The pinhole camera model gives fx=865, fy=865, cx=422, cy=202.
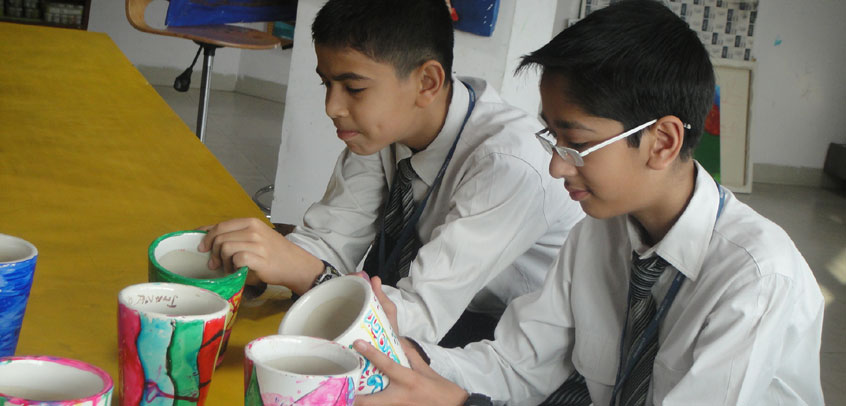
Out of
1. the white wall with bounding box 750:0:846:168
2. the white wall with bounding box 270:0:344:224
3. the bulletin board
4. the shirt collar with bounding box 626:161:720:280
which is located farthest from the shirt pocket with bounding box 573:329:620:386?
the white wall with bounding box 750:0:846:168

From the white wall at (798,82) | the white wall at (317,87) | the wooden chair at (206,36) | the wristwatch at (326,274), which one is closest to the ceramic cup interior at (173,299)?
the wristwatch at (326,274)

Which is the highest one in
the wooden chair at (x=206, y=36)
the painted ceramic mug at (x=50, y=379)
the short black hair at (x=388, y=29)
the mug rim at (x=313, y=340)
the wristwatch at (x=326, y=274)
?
the short black hair at (x=388, y=29)

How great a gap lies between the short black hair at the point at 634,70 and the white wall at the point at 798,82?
503 cm

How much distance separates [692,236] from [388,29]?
0.67m

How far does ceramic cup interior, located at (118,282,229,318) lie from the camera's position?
63cm

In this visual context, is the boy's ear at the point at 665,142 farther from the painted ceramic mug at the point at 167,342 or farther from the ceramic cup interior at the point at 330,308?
the painted ceramic mug at the point at 167,342

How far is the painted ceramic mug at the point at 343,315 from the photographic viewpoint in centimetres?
70

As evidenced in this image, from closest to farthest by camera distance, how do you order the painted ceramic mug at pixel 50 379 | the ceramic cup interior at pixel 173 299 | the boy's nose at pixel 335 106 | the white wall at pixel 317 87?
the painted ceramic mug at pixel 50 379
the ceramic cup interior at pixel 173 299
the boy's nose at pixel 335 106
the white wall at pixel 317 87

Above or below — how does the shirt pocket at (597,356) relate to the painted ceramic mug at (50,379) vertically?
below

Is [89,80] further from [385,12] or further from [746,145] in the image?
[746,145]

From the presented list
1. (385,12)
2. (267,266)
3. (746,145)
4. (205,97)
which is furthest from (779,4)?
(267,266)

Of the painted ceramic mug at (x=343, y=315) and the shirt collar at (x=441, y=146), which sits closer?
the painted ceramic mug at (x=343, y=315)

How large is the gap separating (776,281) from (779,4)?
5.29 m

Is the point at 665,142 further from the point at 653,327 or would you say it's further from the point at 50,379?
the point at 50,379
